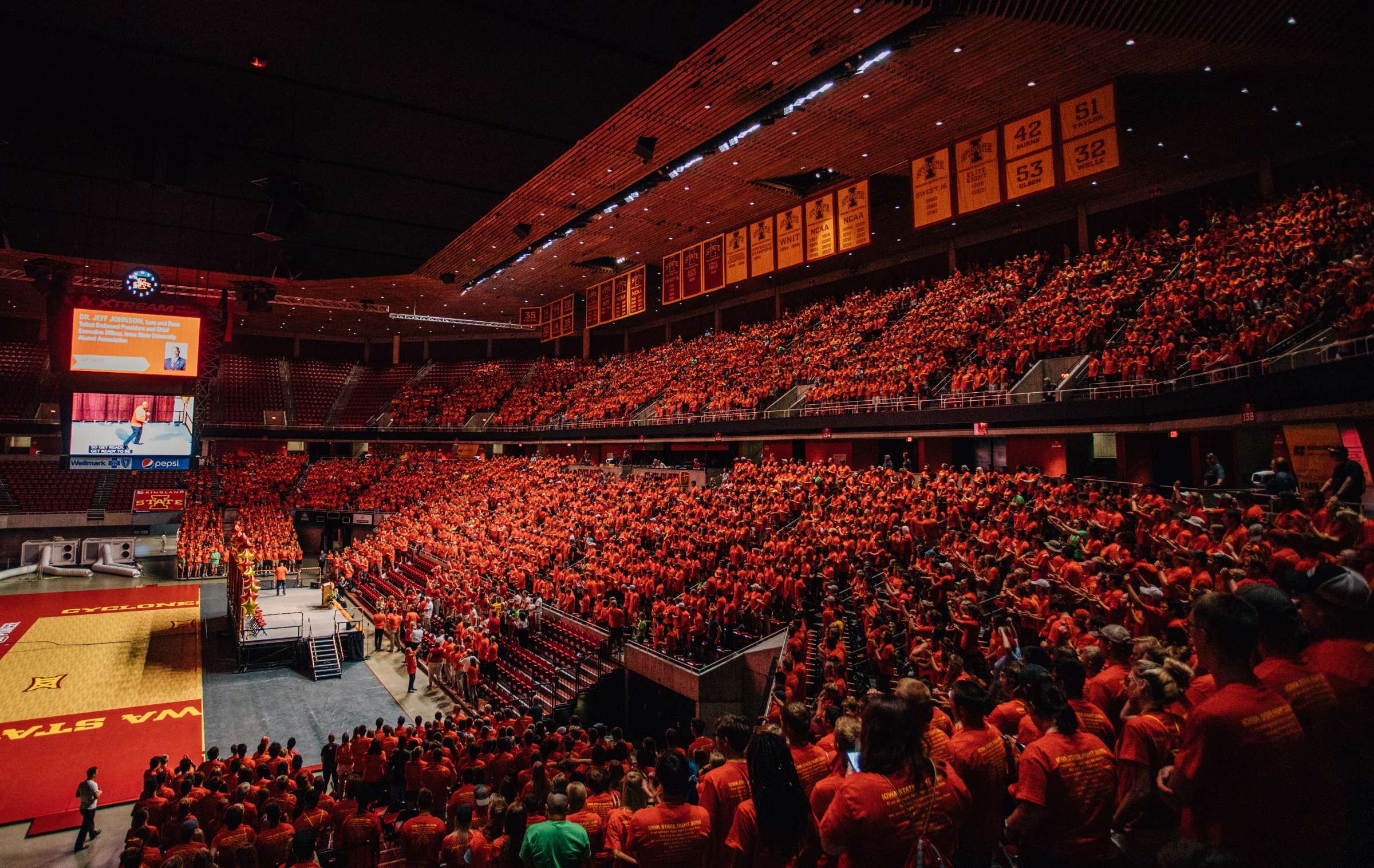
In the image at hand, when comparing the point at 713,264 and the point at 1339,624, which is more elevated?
the point at 713,264

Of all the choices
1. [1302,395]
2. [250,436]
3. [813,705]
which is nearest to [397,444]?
[250,436]

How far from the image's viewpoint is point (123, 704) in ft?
44.6

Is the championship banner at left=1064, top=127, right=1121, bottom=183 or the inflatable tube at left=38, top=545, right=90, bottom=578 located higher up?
the championship banner at left=1064, top=127, right=1121, bottom=183

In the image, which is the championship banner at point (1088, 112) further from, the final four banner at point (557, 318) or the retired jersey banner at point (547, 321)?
the retired jersey banner at point (547, 321)

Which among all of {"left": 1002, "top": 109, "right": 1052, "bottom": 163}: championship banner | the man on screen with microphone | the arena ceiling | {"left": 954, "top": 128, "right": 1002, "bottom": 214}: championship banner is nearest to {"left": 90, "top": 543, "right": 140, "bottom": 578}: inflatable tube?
the man on screen with microphone

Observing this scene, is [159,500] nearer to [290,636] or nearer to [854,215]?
[290,636]

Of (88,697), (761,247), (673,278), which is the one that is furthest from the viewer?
(673,278)

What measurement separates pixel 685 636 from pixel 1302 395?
10.4m

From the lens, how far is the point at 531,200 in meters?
21.9

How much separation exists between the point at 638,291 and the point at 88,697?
21.2m

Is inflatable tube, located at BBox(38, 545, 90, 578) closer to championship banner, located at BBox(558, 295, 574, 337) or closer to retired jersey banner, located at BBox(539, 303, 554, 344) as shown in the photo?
retired jersey banner, located at BBox(539, 303, 554, 344)

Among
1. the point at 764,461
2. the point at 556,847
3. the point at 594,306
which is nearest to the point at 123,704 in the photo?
the point at 556,847

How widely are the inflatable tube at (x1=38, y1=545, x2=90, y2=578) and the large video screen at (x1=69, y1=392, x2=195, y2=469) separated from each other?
394 inches

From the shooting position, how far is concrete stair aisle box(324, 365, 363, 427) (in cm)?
4328
